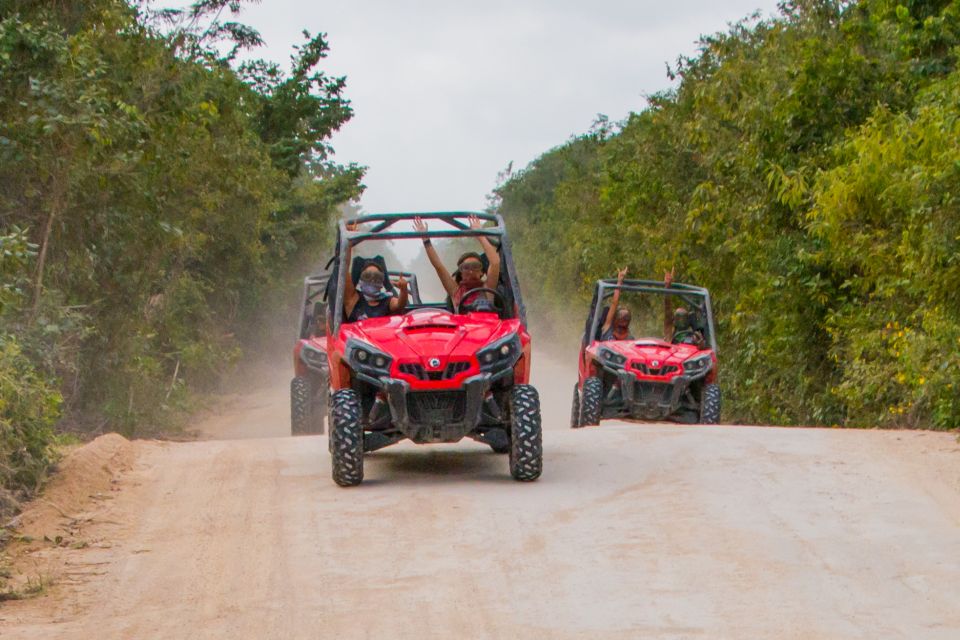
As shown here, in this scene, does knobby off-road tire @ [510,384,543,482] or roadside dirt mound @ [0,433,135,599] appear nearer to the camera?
roadside dirt mound @ [0,433,135,599]

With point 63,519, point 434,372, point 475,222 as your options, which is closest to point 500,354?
point 434,372

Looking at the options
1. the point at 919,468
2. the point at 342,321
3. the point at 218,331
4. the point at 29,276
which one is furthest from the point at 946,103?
the point at 218,331

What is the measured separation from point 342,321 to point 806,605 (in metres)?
4.92

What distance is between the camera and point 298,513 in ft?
29.3

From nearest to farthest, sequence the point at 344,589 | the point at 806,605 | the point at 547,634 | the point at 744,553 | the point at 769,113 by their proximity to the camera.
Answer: the point at 547,634 → the point at 806,605 → the point at 344,589 → the point at 744,553 → the point at 769,113

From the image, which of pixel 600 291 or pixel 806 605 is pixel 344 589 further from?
pixel 600 291

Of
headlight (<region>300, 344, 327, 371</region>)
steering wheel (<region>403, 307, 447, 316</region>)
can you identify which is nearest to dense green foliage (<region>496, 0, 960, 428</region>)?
steering wheel (<region>403, 307, 447, 316</region>)

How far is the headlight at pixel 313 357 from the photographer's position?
17.4 metres

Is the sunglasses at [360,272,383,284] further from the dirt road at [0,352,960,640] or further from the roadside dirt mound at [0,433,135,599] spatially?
the roadside dirt mound at [0,433,135,599]

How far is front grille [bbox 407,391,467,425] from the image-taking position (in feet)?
31.9

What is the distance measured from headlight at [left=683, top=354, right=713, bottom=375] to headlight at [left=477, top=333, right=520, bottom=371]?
646 cm

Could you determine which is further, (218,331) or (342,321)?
(218,331)

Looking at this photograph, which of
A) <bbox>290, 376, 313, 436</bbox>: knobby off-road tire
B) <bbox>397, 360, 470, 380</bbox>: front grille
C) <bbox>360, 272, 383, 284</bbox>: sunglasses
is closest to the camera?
<bbox>397, 360, 470, 380</bbox>: front grille

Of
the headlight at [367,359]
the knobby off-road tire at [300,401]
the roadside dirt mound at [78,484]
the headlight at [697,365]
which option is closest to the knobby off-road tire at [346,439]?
the headlight at [367,359]
